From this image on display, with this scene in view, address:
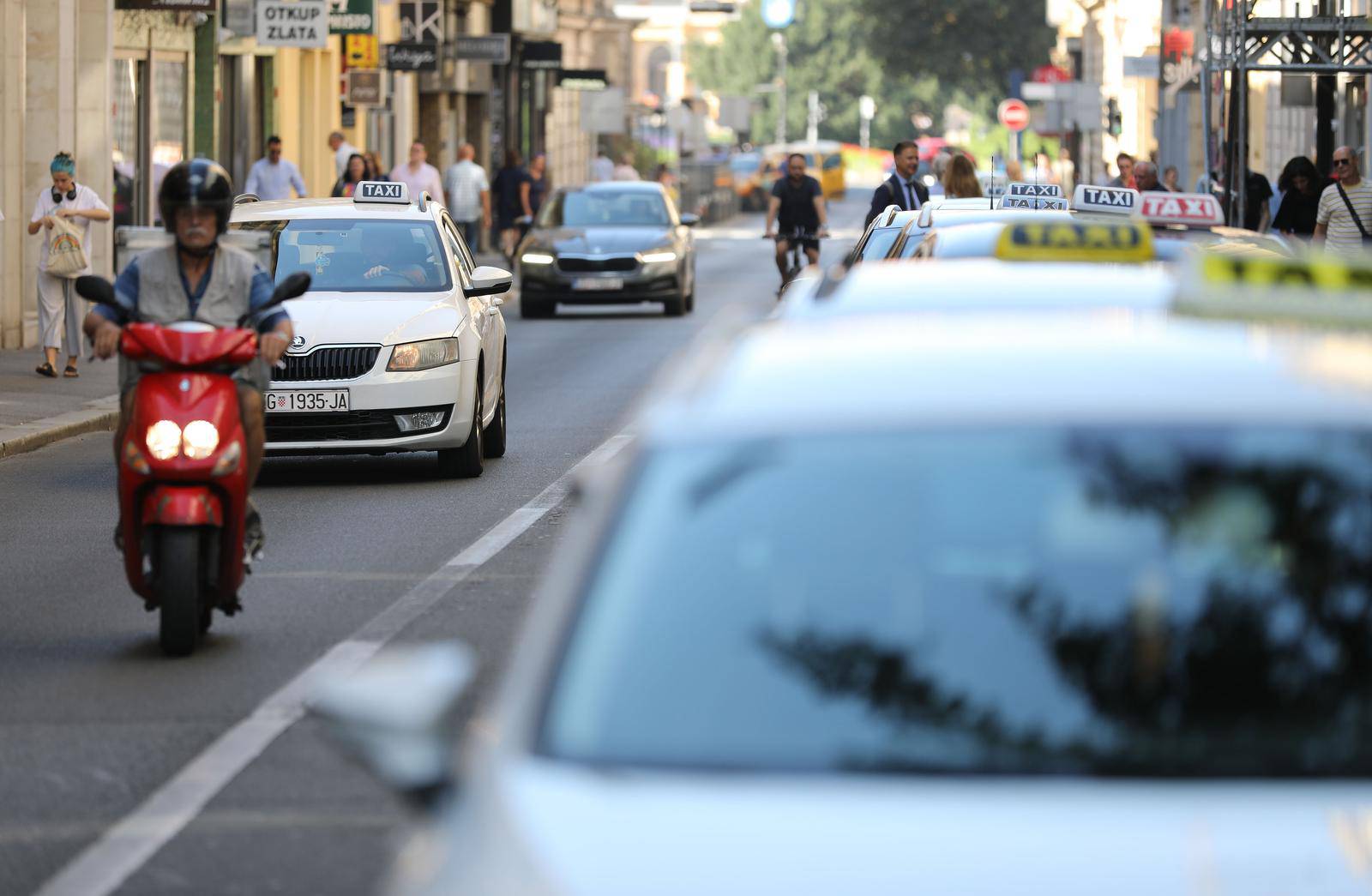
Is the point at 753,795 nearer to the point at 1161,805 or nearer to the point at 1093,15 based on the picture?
the point at 1161,805

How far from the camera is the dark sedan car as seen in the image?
1231 inches

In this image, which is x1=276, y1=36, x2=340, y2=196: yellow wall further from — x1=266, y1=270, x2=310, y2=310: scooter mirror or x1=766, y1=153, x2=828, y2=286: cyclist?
x1=266, y1=270, x2=310, y2=310: scooter mirror

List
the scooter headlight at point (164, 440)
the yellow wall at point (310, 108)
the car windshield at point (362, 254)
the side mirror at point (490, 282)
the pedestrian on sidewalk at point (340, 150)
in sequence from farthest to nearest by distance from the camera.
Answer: the yellow wall at point (310, 108) < the pedestrian on sidewalk at point (340, 150) < the car windshield at point (362, 254) < the side mirror at point (490, 282) < the scooter headlight at point (164, 440)

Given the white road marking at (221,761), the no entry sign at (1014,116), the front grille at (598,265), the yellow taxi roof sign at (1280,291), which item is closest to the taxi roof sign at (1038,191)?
the white road marking at (221,761)

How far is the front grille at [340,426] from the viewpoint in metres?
14.6

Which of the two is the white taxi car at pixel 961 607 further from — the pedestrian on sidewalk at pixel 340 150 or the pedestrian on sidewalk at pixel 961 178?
the pedestrian on sidewalk at pixel 340 150

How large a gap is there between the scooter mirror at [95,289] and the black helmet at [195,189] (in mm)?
333

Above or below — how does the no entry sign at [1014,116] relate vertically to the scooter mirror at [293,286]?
above

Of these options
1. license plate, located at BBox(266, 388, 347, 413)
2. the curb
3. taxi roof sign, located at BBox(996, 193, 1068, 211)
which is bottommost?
the curb

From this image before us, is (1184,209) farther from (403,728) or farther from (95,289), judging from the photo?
(403,728)

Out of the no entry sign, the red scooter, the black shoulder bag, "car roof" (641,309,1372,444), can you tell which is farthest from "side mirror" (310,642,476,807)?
the no entry sign

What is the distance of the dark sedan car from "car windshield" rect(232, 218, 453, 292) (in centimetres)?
1533

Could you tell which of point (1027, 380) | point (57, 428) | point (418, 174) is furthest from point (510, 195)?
point (1027, 380)

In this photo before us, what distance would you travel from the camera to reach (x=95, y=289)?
8992mm
